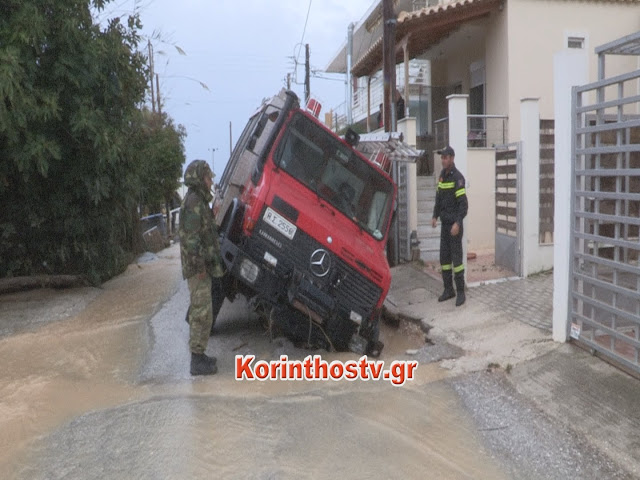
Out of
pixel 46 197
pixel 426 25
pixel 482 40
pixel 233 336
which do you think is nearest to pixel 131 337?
pixel 233 336

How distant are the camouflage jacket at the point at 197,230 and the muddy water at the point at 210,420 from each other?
3.57 ft

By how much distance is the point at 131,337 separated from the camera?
791cm

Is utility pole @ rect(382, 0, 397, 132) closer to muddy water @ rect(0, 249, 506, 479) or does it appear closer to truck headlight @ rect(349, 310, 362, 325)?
muddy water @ rect(0, 249, 506, 479)

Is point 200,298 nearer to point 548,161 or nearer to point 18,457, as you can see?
point 18,457

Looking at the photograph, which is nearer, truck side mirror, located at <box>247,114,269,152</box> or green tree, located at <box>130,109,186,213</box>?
truck side mirror, located at <box>247,114,269,152</box>

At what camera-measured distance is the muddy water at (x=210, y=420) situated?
418cm

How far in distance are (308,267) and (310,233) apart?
1.17 ft

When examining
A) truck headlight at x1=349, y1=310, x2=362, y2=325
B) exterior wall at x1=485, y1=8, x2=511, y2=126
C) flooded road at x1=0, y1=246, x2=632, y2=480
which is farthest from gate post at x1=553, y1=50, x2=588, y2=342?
exterior wall at x1=485, y1=8, x2=511, y2=126

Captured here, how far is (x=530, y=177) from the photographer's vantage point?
9086mm

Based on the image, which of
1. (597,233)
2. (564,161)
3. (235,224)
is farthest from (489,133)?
(235,224)

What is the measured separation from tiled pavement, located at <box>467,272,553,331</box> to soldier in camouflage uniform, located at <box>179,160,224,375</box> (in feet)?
11.4

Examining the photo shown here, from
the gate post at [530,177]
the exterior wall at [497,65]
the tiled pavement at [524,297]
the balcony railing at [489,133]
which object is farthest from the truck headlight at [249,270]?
the exterior wall at [497,65]

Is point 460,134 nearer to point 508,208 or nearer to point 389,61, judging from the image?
point 508,208

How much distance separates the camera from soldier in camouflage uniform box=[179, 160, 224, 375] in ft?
19.9
